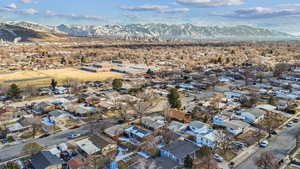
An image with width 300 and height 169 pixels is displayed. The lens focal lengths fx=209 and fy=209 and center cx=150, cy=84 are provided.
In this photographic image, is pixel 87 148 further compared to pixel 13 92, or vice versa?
pixel 13 92

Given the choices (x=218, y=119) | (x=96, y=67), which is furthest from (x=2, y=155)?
(x=96, y=67)

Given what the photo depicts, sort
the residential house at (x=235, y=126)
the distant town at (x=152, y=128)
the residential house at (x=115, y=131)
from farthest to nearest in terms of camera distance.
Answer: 1. the residential house at (x=235, y=126)
2. the residential house at (x=115, y=131)
3. the distant town at (x=152, y=128)

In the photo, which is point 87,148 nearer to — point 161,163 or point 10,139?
point 161,163

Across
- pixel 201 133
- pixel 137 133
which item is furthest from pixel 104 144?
pixel 201 133

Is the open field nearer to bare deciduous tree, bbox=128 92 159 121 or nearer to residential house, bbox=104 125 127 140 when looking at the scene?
bare deciduous tree, bbox=128 92 159 121

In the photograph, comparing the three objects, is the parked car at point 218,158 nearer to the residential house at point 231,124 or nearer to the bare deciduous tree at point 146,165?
the residential house at point 231,124

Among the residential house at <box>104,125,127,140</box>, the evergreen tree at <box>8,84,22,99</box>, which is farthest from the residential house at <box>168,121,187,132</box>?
the evergreen tree at <box>8,84,22,99</box>

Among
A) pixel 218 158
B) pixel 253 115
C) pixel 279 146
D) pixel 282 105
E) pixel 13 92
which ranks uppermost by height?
pixel 13 92

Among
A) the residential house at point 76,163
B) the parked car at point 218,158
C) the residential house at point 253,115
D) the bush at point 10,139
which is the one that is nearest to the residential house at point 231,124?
the residential house at point 253,115
